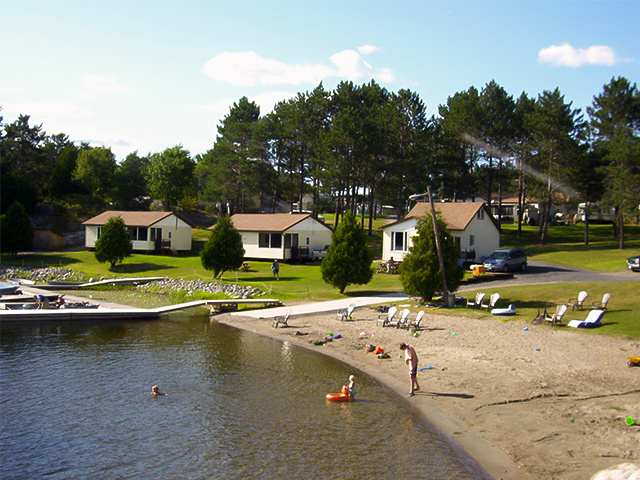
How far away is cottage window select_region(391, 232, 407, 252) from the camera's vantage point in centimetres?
4484

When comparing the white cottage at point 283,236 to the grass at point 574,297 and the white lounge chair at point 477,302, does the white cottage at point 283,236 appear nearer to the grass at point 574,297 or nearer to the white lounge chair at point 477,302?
the grass at point 574,297

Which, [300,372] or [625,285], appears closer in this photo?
[300,372]

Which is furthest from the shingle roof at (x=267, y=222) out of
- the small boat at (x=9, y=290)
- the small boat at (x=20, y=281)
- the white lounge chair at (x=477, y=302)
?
the white lounge chair at (x=477, y=302)

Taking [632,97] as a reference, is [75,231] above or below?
below

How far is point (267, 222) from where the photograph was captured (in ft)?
170

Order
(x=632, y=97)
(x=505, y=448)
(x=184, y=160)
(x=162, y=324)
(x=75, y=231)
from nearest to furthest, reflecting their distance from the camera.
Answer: (x=505, y=448) < (x=162, y=324) < (x=632, y=97) < (x=75, y=231) < (x=184, y=160)

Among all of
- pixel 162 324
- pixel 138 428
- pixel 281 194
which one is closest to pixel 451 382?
pixel 138 428

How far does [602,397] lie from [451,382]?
13.9 feet

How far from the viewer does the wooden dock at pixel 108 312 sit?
1112 inches

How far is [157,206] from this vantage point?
85.2 metres

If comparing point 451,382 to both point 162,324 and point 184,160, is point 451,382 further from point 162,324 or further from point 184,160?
point 184,160

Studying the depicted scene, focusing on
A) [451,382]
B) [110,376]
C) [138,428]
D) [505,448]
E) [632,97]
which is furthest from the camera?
[632,97]

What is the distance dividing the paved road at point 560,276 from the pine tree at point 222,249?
18.3 meters

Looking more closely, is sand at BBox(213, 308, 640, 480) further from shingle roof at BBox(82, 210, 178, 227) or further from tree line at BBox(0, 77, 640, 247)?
shingle roof at BBox(82, 210, 178, 227)
